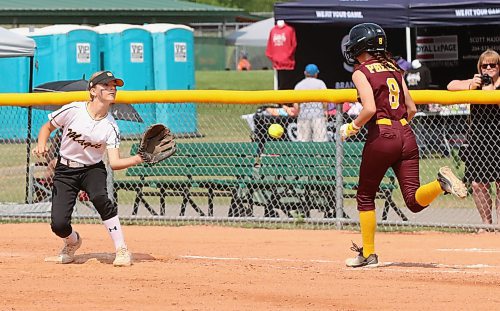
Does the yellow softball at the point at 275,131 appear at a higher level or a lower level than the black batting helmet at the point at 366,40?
lower

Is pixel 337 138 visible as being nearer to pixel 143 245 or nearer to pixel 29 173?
pixel 143 245

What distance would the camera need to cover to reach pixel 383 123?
9633 millimetres

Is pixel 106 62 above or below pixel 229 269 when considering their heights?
above

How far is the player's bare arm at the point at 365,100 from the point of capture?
9.40 m

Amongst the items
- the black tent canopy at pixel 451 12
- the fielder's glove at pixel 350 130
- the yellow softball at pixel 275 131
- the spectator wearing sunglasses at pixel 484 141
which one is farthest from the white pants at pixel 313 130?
the black tent canopy at pixel 451 12

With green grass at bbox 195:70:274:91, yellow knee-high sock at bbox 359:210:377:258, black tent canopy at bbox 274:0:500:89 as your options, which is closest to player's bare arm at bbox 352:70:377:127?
yellow knee-high sock at bbox 359:210:377:258

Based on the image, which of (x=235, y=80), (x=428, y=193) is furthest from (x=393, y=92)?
(x=235, y=80)

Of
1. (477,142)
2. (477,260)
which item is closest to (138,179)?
(477,142)

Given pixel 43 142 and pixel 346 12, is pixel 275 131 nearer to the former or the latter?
pixel 43 142

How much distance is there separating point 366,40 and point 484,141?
3.63 metres

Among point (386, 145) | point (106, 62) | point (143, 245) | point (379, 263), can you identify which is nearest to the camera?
point (386, 145)

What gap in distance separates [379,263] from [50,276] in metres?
2.77

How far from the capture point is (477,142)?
42.3ft

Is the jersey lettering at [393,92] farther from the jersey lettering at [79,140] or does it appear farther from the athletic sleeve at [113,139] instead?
the jersey lettering at [79,140]
